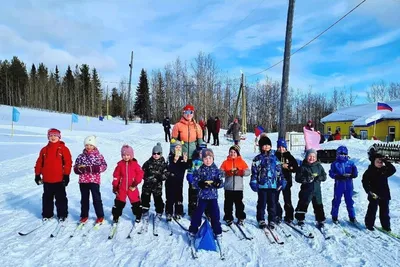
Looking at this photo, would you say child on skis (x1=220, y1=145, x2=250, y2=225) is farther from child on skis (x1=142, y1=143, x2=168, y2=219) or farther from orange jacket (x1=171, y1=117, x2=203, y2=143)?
child on skis (x1=142, y1=143, x2=168, y2=219)

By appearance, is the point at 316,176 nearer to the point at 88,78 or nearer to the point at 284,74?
the point at 284,74

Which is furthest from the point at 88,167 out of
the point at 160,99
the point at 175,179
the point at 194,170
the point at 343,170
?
the point at 160,99

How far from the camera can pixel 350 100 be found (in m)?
72.7

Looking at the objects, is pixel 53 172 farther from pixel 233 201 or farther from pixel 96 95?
pixel 96 95

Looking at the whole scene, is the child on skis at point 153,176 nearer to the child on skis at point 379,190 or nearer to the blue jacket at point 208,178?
the blue jacket at point 208,178

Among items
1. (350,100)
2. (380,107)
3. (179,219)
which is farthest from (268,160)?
(350,100)

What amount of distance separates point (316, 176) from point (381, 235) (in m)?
1.32

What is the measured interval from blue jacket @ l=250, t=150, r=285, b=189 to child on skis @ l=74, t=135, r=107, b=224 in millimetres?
2564

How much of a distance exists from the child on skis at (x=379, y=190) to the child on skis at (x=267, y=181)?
1557 mm

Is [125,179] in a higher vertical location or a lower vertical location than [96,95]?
lower

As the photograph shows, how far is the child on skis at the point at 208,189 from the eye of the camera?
450 centimetres

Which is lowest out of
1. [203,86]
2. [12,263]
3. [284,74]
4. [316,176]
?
[12,263]

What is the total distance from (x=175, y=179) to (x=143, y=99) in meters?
59.8

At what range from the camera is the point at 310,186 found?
515 cm
